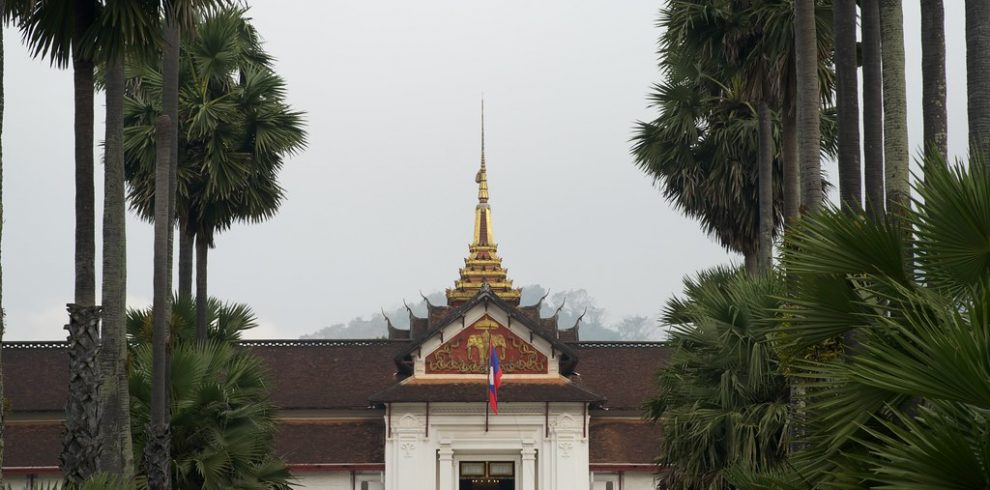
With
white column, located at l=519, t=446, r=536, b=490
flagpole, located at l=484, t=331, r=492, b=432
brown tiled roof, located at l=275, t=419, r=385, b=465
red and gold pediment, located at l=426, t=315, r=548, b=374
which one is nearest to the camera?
flagpole, located at l=484, t=331, r=492, b=432

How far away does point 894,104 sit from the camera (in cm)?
1441

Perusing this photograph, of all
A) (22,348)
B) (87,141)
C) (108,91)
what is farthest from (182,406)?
(22,348)

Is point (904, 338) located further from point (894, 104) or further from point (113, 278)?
point (113, 278)

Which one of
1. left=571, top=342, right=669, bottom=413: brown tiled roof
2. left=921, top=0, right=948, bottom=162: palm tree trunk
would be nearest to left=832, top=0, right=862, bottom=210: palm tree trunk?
left=921, top=0, right=948, bottom=162: palm tree trunk

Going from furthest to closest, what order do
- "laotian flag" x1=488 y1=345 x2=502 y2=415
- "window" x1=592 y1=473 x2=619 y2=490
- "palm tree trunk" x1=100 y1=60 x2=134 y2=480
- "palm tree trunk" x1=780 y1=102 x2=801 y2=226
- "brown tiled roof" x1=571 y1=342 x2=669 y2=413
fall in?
"brown tiled roof" x1=571 y1=342 x2=669 y2=413 → "window" x1=592 y1=473 x2=619 y2=490 → "laotian flag" x1=488 y1=345 x2=502 y2=415 → "palm tree trunk" x1=780 y1=102 x2=801 y2=226 → "palm tree trunk" x1=100 y1=60 x2=134 y2=480

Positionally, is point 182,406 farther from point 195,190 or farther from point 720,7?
point 720,7

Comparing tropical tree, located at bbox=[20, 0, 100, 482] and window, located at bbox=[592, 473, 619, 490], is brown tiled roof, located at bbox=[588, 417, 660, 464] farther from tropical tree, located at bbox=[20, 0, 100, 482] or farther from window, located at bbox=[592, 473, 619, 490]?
tropical tree, located at bbox=[20, 0, 100, 482]

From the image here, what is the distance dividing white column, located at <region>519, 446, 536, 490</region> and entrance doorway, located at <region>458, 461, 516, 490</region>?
0.66 metres

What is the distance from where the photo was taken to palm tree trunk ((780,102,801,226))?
1952cm

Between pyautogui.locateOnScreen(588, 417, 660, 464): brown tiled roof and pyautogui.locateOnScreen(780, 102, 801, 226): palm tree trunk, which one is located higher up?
pyautogui.locateOnScreen(780, 102, 801, 226): palm tree trunk

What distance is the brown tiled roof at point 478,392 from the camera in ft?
129

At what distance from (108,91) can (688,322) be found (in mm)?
9953

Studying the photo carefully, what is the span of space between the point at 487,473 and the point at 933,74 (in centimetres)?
2773

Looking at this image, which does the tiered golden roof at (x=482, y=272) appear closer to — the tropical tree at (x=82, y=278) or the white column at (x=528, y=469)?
the white column at (x=528, y=469)
